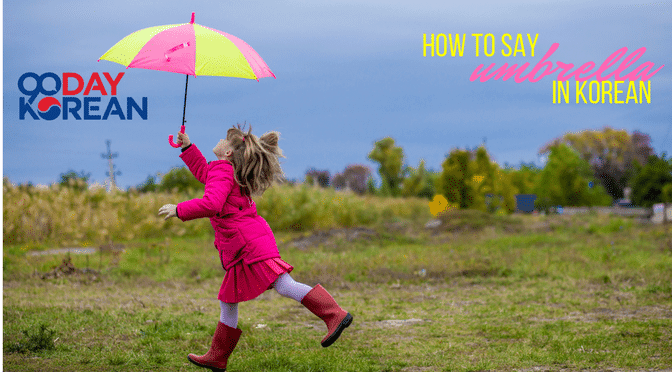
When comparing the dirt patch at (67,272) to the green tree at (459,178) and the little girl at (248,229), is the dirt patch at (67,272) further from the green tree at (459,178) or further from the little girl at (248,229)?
the green tree at (459,178)

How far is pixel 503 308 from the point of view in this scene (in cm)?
647

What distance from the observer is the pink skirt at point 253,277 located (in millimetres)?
3623

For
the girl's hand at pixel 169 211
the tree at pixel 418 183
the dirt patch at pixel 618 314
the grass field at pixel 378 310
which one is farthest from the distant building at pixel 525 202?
the girl's hand at pixel 169 211

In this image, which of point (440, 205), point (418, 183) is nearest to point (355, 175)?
point (418, 183)

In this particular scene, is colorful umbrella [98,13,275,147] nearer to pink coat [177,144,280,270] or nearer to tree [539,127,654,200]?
pink coat [177,144,280,270]

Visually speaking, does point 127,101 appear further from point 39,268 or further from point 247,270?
point 39,268

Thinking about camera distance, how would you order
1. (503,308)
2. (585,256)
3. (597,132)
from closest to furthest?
(503,308) → (585,256) → (597,132)

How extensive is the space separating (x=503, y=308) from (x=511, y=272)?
2525mm

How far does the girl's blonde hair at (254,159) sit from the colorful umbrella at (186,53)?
449 millimetres

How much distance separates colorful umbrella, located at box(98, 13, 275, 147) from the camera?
154 inches

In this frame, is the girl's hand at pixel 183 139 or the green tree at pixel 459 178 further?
the green tree at pixel 459 178

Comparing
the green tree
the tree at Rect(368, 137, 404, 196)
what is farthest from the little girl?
the tree at Rect(368, 137, 404, 196)

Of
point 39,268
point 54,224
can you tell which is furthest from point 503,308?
point 54,224

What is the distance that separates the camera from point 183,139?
3.88 m
